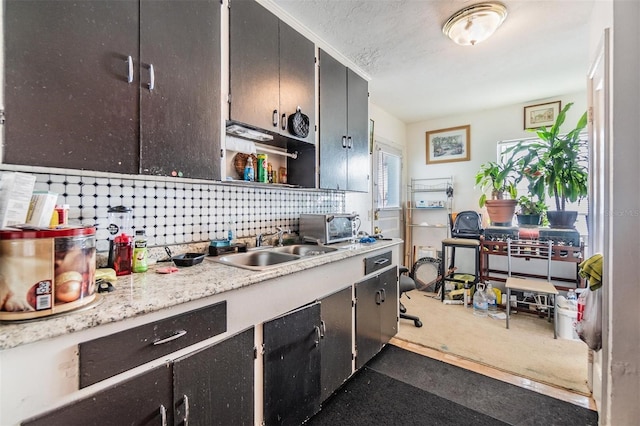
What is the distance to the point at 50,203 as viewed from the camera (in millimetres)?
958

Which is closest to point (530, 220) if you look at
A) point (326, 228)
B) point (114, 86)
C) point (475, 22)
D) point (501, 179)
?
point (501, 179)

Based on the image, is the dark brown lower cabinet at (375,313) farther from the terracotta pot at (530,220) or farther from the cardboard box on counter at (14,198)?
the terracotta pot at (530,220)

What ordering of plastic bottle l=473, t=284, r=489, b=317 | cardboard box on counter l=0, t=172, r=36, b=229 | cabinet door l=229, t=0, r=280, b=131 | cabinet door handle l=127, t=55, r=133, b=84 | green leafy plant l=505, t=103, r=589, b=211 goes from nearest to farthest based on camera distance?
cardboard box on counter l=0, t=172, r=36, b=229
cabinet door handle l=127, t=55, r=133, b=84
cabinet door l=229, t=0, r=280, b=131
green leafy plant l=505, t=103, r=589, b=211
plastic bottle l=473, t=284, r=489, b=317

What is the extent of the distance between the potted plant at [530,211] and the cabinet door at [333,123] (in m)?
2.26

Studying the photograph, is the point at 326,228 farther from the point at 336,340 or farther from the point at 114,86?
the point at 114,86

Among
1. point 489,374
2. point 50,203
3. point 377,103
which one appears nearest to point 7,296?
point 50,203

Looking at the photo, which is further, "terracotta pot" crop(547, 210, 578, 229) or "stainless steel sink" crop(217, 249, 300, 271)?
"terracotta pot" crop(547, 210, 578, 229)

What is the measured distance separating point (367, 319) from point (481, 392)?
2.75 ft

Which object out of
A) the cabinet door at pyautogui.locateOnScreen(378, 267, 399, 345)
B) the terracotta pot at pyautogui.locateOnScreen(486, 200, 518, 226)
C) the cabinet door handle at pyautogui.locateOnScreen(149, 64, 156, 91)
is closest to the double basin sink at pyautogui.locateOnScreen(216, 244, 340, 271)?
the cabinet door at pyautogui.locateOnScreen(378, 267, 399, 345)

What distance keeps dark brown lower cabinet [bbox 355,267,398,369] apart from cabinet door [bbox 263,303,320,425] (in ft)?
1.62

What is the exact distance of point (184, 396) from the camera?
3.08 ft

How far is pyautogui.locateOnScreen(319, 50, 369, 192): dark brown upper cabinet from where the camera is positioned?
220 centimetres

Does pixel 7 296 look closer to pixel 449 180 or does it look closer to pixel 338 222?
pixel 338 222

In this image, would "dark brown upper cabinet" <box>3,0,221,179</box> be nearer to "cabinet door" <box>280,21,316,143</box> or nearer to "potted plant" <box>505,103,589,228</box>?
"cabinet door" <box>280,21,316,143</box>
